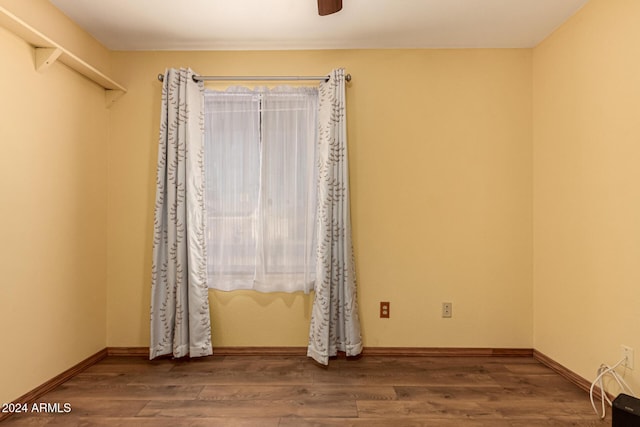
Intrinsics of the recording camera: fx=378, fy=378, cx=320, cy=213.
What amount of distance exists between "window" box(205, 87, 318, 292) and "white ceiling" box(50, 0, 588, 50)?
14.9 inches

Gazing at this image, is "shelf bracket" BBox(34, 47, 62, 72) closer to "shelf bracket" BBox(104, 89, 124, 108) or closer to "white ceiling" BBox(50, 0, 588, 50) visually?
"white ceiling" BBox(50, 0, 588, 50)

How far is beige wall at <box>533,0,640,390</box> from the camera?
1.98 meters

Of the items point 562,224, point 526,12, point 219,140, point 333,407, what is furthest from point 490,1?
point 333,407

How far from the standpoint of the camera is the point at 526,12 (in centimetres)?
238

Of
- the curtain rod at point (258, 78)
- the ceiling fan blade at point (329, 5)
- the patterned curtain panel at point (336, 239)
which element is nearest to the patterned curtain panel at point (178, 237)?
the curtain rod at point (258, 78)

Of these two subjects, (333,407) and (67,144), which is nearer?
(333,407)

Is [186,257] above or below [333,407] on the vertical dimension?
above

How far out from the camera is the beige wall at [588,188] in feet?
6.49

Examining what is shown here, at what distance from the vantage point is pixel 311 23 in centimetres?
251

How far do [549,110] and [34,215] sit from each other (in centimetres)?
336

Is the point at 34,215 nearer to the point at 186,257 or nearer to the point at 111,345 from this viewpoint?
the point at 186,257

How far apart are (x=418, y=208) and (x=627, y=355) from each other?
146 centimetres

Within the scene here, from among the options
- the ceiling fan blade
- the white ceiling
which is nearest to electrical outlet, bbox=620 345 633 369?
the white ceiling

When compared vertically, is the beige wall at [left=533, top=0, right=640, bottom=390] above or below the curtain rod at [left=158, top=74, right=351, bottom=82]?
below
